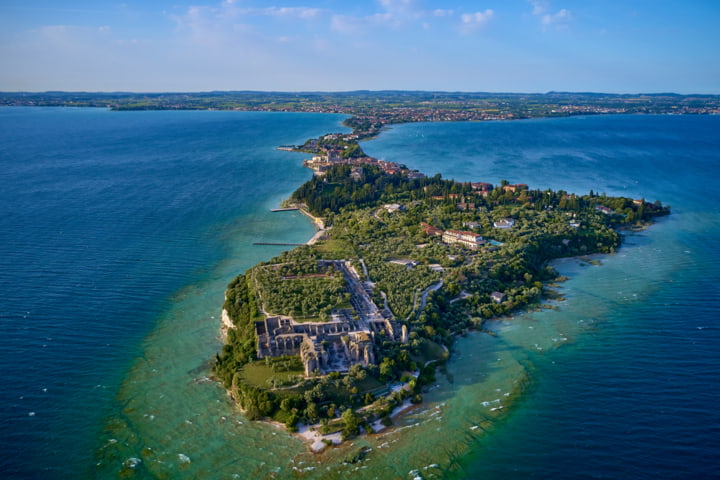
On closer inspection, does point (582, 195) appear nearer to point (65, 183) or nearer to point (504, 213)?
point (504, 213)

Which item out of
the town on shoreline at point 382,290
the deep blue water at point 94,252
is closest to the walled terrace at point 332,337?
the town on shoreline at point 382,290

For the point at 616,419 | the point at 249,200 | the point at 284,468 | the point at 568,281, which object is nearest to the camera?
the point at 284,468

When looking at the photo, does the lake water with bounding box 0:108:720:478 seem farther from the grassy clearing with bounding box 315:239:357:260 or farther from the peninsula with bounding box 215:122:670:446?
the grassy clearing with bounding box 315:239:357:260

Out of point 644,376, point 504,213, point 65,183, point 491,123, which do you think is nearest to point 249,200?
point 65,183

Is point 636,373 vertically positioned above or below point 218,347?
below

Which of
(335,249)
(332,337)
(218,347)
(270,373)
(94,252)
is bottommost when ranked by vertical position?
(218,347)

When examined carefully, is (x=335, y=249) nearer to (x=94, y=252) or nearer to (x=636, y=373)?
(x=94, y=252)

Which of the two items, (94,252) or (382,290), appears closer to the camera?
(382,290)

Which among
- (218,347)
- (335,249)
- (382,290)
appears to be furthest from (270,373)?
(335,249)
